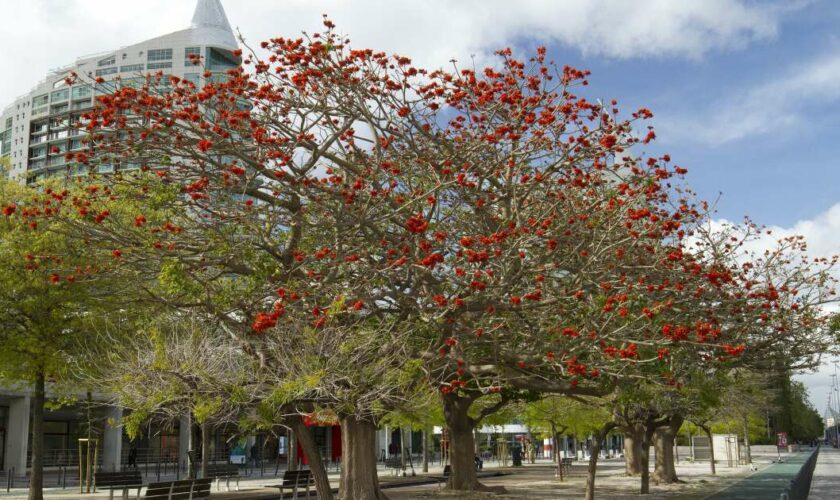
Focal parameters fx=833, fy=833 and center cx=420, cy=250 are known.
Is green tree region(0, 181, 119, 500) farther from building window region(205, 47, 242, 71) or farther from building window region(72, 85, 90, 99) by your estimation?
building window region(72, 85, 90, 99)

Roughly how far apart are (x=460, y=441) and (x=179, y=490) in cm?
901

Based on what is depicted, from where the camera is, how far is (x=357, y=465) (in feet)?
55.5

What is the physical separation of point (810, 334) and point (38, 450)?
61.5 ft

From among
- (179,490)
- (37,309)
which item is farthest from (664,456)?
(37,309)

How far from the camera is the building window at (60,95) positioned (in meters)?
92.7

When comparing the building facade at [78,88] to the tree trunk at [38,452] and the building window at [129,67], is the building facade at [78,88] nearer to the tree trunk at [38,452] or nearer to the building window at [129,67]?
the building window at [129,67]

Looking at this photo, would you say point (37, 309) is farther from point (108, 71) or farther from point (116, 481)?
point (108, 71)

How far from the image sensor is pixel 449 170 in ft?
43.7

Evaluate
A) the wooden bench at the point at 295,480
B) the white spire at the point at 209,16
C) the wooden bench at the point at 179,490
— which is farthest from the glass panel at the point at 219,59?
the wooden bench at the point at 179,490

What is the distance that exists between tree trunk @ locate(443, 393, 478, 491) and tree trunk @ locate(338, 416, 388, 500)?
6.96 metres

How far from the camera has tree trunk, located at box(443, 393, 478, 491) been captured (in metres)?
24.3

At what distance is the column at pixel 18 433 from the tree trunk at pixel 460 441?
27385 mm

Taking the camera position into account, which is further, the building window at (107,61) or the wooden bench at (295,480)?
the building window at (107,61)

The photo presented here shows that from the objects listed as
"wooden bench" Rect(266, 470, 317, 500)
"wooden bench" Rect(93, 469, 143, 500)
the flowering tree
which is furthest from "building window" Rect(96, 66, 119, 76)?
the flowering tree
